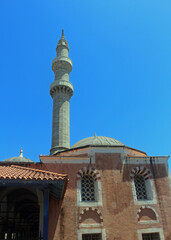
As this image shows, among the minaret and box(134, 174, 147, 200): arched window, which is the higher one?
the minaret

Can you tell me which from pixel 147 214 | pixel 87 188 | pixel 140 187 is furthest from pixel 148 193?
pixel 87 188

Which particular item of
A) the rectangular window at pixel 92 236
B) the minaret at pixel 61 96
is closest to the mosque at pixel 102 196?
the rectangular window at pixel 92 236

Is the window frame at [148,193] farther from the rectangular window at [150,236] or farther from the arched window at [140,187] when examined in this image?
the rectangular window at [150,236]

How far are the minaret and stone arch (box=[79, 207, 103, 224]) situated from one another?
9.33 metres

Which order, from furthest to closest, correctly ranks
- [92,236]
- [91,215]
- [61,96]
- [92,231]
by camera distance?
[61,96] < [91,215] < [92,236] < [92,231]

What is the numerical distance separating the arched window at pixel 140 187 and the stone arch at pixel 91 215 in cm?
238

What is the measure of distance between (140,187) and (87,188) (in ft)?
9.37

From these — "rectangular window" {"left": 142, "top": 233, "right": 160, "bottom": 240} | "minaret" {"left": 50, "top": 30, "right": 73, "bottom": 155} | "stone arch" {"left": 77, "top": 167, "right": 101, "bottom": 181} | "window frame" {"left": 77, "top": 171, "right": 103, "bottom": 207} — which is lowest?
"rectangular window" {"left": 142, "top": 233, "right": 160, "bottom": 240}

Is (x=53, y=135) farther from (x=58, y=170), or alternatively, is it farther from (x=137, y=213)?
(x=137, y=213)

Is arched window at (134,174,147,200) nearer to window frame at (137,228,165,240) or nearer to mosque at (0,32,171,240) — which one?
mosque at (0,32,171,240)

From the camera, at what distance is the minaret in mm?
19453

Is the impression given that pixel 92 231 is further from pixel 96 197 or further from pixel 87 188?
pixel 87 188

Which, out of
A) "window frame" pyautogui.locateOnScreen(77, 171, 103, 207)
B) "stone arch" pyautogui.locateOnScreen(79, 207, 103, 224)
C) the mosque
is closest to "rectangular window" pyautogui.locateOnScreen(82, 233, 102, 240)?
the mosque

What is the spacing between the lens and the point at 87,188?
35.3 feet
